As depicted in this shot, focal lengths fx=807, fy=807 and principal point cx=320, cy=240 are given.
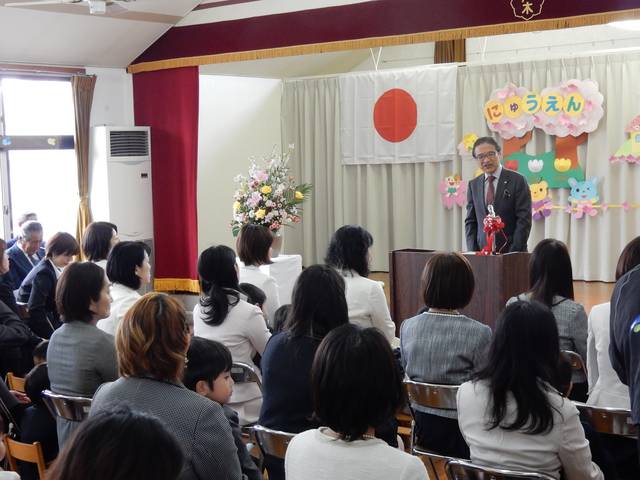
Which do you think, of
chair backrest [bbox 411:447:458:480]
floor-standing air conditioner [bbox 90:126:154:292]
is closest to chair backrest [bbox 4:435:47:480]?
chair backrest [bbox 411:447:458:480]

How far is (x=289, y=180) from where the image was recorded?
794 centimetres

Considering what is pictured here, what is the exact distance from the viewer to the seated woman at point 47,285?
4.73 meters

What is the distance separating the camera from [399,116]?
9.51 meters

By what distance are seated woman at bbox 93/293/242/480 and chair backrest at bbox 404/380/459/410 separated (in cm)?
98

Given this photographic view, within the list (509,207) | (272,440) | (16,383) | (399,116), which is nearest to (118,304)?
(16,383)

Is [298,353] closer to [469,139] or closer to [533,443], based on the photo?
[533,443]

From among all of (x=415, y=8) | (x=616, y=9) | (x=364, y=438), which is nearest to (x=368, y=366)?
(x=364, y=438)

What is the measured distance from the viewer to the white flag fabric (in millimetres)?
9219

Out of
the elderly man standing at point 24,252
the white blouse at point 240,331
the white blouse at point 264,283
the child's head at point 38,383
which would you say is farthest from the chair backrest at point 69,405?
the elderly man standing at point 24,252

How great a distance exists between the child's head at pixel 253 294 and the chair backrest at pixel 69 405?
1.29m

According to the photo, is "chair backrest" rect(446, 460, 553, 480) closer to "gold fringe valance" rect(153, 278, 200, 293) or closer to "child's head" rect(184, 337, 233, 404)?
"child's head" rect(184, 337, 233, 404)

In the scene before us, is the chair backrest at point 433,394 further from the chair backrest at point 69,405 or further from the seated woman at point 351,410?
the chair backrest at point 69,405

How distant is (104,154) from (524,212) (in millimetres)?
4428

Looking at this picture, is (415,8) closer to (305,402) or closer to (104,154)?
(104,154)
